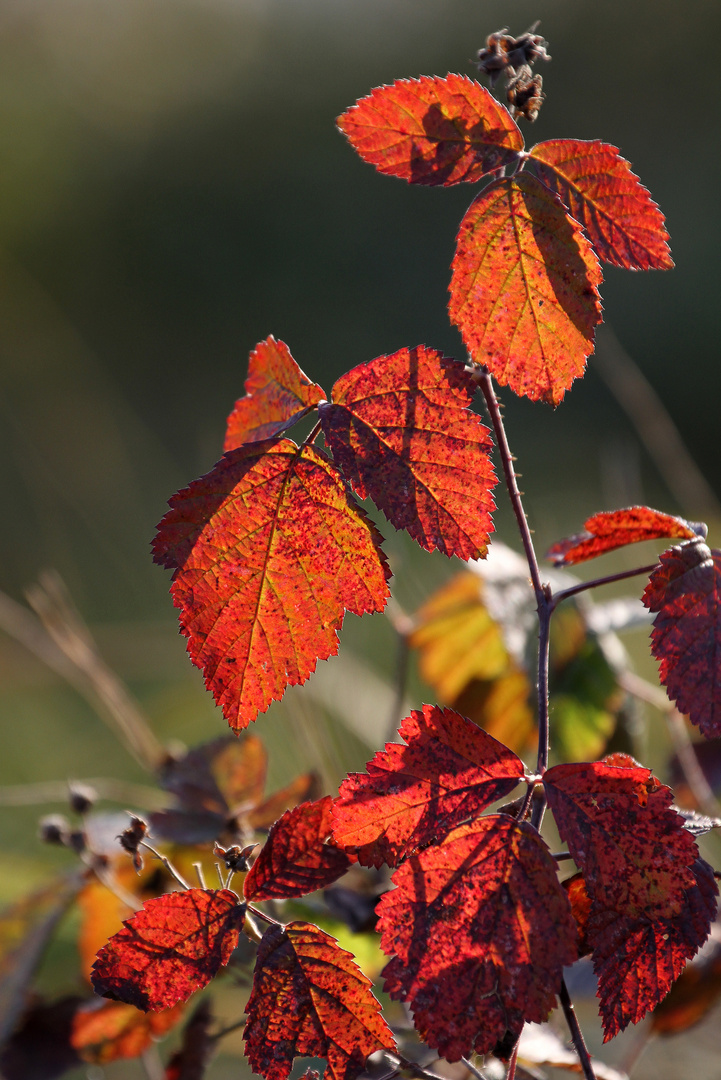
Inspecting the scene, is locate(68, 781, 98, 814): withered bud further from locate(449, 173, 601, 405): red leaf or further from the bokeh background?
the bokeh background

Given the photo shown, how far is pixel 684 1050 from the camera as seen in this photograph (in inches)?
35.5

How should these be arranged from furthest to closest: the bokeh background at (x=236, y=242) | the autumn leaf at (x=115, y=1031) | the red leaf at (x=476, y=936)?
the bokeh background at (x=236, y=242) → the autumn leaf at (x=115, y=1031) → the red leaf at (x=476, y=936)

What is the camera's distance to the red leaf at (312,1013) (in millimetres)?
372

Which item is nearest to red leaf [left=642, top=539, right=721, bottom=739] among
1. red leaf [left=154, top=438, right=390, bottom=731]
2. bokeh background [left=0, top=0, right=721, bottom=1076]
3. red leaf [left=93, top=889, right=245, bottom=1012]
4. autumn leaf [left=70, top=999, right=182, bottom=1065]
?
red leaf [left=154, top=438, right=390, bottom=731]

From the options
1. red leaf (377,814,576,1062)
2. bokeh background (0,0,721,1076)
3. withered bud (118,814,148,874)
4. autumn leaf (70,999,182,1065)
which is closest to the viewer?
red leaf (377,814,576,1062)

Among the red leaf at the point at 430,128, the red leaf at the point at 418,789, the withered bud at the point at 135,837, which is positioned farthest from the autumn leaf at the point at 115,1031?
the red leaf at the point at 430,128

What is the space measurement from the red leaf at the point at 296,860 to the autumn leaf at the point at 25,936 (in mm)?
318

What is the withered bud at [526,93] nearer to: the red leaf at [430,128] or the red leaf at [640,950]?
the red leaf at [430,128]

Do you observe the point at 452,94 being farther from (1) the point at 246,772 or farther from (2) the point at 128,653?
(2) the point at 128,653

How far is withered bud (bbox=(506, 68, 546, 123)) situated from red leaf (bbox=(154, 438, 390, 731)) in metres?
0.19

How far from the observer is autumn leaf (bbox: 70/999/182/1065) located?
58 centimetres

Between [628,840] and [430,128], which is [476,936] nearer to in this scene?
[628,840]

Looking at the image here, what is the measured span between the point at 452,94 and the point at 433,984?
0.40 meters

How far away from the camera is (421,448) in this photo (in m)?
0.40
